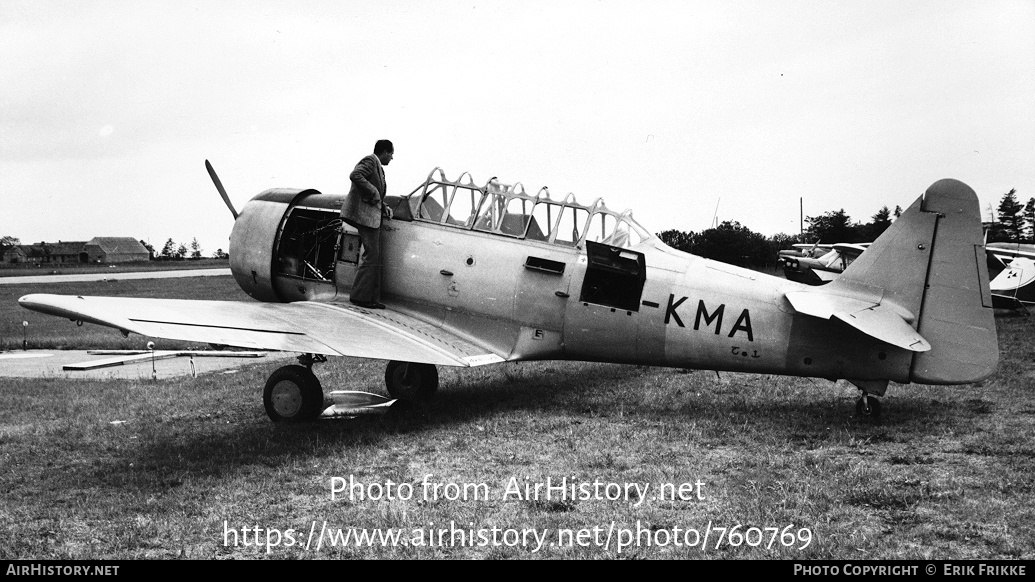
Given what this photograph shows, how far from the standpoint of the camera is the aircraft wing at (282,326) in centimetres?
540

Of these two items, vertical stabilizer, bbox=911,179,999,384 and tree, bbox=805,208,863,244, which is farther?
tree, bbox=805,208,863,244

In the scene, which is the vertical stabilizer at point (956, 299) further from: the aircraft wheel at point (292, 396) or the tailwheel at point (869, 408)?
the aircraft wheel at point (292, 396)

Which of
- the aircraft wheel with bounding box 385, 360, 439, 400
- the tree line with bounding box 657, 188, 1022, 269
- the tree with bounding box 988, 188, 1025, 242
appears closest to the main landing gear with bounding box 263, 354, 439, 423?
the aircraft wheel with bounding box 385, 360, 439, 400

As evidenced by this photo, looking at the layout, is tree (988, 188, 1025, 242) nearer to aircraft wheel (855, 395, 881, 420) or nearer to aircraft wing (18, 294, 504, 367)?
aircraft wheel (855, 395, 881, 420)

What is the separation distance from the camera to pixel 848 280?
6.73m

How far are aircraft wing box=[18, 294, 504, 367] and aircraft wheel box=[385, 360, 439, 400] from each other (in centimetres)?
74

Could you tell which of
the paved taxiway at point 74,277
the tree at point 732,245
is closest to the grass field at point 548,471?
the tree at point 732,245

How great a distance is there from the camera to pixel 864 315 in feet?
20.8

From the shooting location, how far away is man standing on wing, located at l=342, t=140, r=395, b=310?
7973 mm
